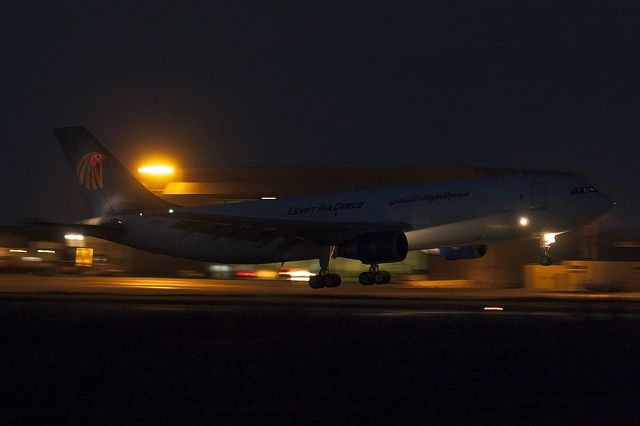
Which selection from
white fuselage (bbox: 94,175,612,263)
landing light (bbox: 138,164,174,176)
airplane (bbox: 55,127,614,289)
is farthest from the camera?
landing light (bbox: 138,164,174,176)

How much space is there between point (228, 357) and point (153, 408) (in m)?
5.52

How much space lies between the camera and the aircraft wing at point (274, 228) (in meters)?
38.8

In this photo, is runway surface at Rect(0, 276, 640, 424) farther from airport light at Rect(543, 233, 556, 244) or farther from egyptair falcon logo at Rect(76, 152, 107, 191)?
egyptair falcon logo at Rect(76, 152, 107, 191)

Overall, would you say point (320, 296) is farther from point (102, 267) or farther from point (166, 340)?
point (102, 267)

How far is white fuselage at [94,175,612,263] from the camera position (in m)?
36.6

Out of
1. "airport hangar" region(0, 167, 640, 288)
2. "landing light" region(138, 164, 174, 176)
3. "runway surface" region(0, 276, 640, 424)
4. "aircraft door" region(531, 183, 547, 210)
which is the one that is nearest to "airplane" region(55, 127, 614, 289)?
"aircraft door" region(531, 183, 547, 210)

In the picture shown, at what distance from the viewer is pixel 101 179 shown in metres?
42.0

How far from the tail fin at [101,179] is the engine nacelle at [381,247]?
999 centimetres

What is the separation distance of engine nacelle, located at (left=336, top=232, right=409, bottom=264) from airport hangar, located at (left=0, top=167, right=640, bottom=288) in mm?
7541

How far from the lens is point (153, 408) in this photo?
41.1 feet

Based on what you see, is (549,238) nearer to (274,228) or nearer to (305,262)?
(274,228)

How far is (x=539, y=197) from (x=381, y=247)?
6645mm

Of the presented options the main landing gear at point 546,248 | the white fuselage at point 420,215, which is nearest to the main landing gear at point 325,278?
the white fuselage at point 420,215

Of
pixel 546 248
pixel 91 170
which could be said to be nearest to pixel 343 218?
pixel 546 248
